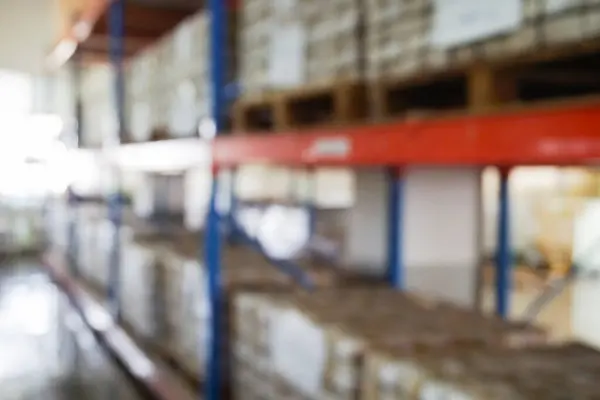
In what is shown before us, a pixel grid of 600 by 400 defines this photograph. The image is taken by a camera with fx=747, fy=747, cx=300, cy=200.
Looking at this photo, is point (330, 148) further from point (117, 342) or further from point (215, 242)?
point (117, 342)

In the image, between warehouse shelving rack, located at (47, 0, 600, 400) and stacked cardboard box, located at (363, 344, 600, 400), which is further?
stacked cardboard box, located at (363, 344, 600, 400)

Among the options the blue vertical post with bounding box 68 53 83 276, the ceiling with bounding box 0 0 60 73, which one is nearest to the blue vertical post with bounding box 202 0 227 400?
the blue vertical post with bounding box 68 53 83 276

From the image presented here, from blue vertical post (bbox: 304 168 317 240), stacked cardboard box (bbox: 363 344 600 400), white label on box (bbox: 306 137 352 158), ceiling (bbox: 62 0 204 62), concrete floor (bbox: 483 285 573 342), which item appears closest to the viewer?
stacked cardboard box (bbox: 363 344 600 400)

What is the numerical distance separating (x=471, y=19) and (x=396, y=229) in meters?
2.88

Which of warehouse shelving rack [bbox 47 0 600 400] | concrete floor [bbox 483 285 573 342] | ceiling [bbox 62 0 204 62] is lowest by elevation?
concrete floor [bbox 483 285 573 342]

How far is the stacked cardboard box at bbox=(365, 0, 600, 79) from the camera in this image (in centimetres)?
193

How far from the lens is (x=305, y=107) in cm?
368

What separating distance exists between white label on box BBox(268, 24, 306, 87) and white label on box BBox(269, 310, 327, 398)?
1096mm

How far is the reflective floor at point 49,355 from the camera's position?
6238 mm

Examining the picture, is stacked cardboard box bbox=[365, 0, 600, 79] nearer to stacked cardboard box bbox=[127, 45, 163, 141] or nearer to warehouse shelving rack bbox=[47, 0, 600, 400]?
warehouse shelving rack bbox=[47, 0, 600, 400]

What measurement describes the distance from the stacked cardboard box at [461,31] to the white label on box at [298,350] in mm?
1115

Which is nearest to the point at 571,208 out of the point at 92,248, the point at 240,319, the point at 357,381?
the point at 92,248

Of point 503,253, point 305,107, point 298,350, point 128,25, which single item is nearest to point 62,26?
point 128,25

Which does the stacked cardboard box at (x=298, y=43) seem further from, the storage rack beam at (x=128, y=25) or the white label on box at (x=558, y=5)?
the storage rack beam at (x=128, y=25)
